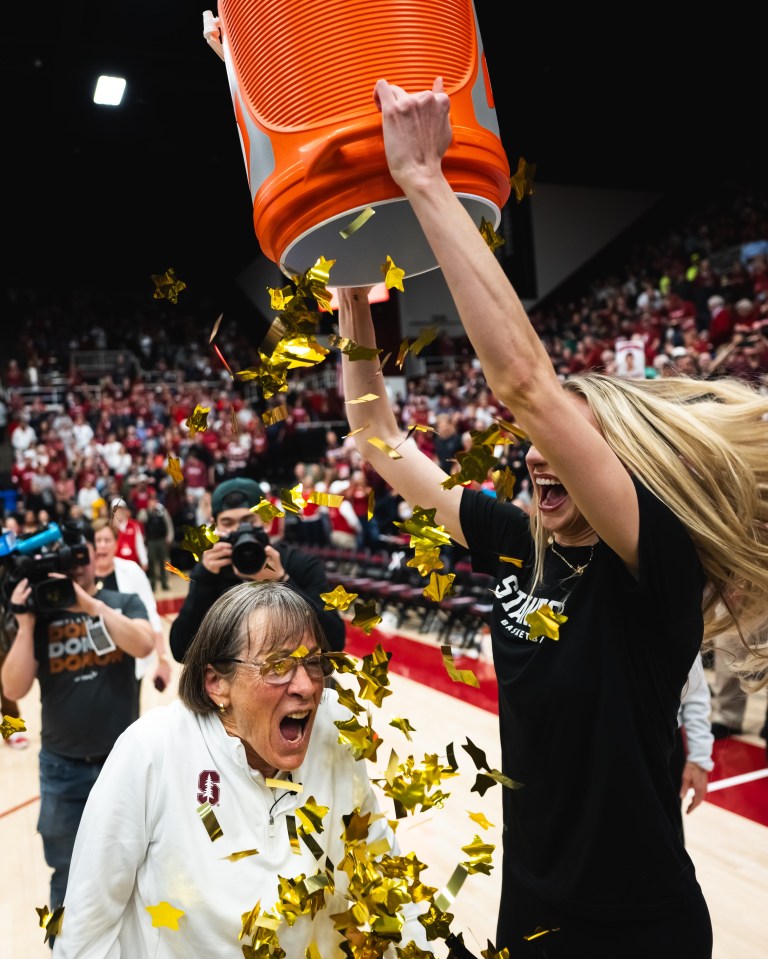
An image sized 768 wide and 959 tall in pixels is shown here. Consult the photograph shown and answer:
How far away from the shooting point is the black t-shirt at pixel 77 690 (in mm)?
2336

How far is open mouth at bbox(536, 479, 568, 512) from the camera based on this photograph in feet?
3.82

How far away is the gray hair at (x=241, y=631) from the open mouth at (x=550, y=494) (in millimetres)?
393

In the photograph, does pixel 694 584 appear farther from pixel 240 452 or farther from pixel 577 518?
pixel 240 452

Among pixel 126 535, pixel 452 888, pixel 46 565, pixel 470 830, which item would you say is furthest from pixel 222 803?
pixel 126 535

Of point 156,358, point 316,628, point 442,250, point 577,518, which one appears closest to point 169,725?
point 316,628

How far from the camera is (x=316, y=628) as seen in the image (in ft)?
4.28

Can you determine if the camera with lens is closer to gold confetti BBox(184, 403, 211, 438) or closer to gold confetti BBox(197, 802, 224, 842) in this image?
gold confetti BBox(197, 802, 224, 842)

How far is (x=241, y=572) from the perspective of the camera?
1.96 meters

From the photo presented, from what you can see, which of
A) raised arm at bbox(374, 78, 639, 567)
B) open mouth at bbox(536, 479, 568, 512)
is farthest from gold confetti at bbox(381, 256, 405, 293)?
open mouth at bbox(536, 479, 568, 512)

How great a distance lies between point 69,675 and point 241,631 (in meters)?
1.38

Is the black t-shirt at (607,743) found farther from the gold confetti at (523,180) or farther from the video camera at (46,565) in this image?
the video camera at (46,565)

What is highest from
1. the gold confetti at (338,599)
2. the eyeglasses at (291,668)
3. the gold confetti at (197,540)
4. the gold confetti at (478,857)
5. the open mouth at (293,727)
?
the gold confetti at (197,540)

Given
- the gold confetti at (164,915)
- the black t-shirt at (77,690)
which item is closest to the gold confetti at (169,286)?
the gold confetti at (164,915)

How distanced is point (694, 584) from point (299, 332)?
55cm
